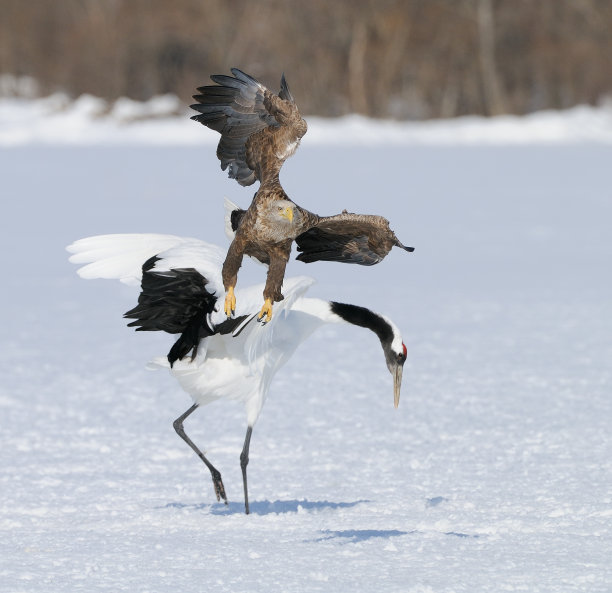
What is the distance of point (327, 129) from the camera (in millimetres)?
30172

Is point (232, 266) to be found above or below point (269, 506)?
above

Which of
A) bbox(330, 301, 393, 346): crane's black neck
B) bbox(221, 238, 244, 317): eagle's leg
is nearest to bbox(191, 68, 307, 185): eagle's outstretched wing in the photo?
bbox(221, 238, 244, 317): eagle's leg

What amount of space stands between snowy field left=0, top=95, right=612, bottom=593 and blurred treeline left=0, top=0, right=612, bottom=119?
75.5 ft

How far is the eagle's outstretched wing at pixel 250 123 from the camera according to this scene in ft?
13.2

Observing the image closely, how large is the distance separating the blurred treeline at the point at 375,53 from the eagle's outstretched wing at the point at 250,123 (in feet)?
107

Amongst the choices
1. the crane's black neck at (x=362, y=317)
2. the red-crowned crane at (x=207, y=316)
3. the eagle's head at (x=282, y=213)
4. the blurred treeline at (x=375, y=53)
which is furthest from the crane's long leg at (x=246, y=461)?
the blurred treeline at (x=375, y=53)

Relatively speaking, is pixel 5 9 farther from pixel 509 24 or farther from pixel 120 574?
pixel 120 574

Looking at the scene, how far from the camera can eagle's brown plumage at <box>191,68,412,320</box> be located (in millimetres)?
3449

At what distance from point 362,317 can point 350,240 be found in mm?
1040

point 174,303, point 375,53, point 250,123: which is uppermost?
point 375,53

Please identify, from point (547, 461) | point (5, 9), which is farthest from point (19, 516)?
point (5, 9)

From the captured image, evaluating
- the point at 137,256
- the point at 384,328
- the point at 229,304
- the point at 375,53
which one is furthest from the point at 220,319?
the point at 375,53

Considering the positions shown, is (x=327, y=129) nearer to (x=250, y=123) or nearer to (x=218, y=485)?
(x=218, y=485)

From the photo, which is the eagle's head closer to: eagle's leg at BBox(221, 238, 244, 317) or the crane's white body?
eagle's leg at BBox(221, 238, 244, 317)
